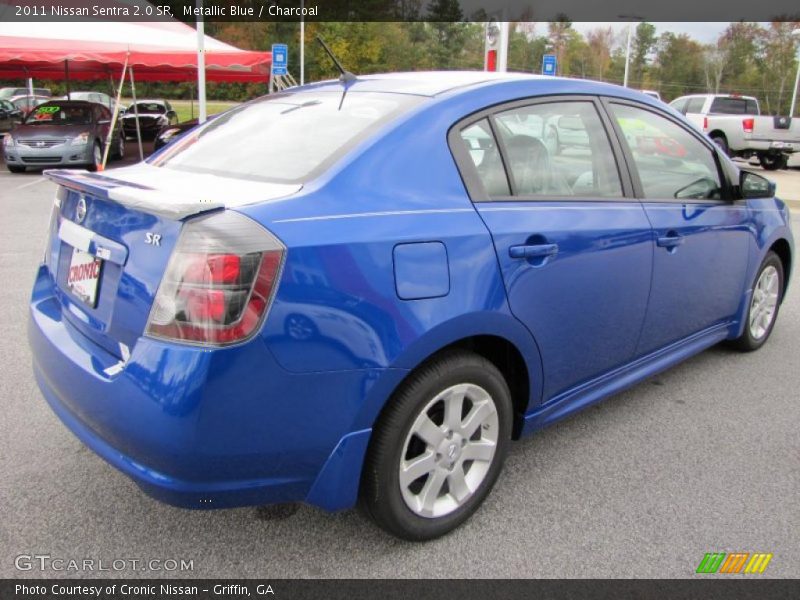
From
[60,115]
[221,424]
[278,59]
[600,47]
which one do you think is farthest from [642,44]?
[221,424]

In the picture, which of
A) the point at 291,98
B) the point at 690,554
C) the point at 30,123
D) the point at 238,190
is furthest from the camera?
the point at 30,123

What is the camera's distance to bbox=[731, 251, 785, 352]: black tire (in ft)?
14.1

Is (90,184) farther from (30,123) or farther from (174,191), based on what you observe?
(30,123)

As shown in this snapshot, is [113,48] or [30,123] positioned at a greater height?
[113,48]

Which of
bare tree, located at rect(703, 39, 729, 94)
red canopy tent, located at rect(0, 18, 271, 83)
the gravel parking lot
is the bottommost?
the gravel parking lot

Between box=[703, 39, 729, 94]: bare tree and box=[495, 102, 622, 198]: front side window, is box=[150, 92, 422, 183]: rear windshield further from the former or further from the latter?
box=[703, 39, 729, 94]: bare tree

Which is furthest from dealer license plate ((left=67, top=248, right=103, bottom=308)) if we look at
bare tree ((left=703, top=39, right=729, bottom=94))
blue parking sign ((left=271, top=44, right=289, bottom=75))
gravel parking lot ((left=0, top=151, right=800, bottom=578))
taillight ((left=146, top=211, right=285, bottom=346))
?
bare tree ((left=703, top=39, right=729, bottom=94))

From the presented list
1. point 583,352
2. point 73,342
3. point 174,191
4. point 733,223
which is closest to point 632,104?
point 733,223

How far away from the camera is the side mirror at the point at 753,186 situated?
12.3 ft

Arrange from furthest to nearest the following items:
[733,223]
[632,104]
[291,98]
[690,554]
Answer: [733,223], [632,104], [291,98], [690,554]

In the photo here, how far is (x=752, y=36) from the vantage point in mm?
50375

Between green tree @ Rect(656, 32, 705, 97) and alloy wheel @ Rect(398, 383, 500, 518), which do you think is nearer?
alloy wheel @ Rect(398, 383, 500, 518)

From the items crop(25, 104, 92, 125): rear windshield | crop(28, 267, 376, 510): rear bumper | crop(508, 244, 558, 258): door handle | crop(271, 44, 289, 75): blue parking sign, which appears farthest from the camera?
crop(271, 44, 289, 75): blue parking sign

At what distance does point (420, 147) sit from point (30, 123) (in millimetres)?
15194
